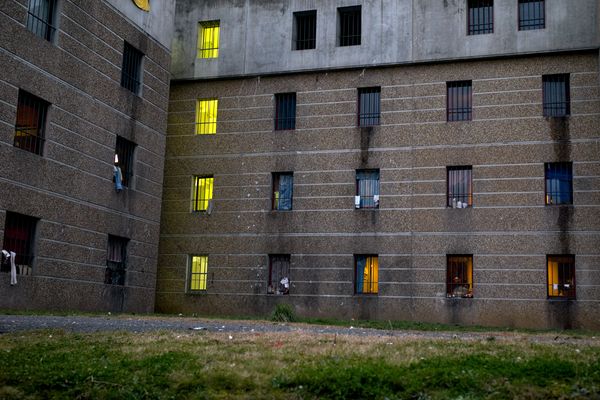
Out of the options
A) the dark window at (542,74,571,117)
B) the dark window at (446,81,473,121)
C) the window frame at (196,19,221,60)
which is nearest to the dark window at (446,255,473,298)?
the dark window at (446,81,473,121)

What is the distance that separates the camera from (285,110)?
34656mm

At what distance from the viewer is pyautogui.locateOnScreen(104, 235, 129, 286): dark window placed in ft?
99.8

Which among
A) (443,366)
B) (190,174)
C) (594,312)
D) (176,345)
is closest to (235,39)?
(190,174)

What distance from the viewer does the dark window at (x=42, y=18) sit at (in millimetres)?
26328

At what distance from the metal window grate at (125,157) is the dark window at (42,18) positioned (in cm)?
527

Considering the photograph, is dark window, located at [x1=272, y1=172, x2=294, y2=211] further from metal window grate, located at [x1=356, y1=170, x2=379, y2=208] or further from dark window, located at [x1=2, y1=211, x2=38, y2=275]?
dark window, located at [x1=2, y1=211, x2=38, y2=275]

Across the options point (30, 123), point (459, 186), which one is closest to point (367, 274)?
point (459, 186)

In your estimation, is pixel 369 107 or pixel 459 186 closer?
pixel 459 186

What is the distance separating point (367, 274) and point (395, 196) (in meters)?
3.33

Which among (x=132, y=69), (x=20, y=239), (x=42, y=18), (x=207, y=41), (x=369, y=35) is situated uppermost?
(x=207, y=41)

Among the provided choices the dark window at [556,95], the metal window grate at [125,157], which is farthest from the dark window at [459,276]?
the metal window grate at [125,157]

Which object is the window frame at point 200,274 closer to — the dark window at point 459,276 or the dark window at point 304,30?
the dark window at point 304,30

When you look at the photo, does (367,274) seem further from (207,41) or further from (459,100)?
(207,41)

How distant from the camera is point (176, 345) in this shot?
1317 centimetres
